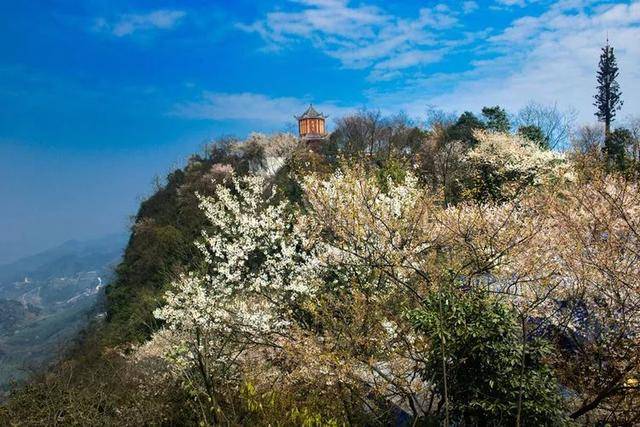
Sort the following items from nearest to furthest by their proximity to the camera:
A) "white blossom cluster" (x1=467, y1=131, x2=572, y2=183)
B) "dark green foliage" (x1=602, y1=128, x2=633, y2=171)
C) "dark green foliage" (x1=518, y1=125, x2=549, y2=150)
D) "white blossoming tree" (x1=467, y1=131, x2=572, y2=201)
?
"white blossoming tree" (x1=467, y1=131, x2=572, y2=201)
"white blossom cluster" (x1=467, y1=131, x2=572, y2=183)
"dark green foliage" (x1=602, y1=128, x2=633, y2=171)
"dark green foliage" (x1=518, y1=125, x2=549, y2=150)

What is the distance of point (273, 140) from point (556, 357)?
132 ft

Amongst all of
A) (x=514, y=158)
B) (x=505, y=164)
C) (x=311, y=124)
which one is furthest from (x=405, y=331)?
(x=311, y=124)

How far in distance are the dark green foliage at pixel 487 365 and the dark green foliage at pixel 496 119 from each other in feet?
102

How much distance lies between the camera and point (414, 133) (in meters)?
39.5

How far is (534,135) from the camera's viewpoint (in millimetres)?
34344

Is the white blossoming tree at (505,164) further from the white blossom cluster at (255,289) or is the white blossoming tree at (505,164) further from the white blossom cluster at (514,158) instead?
the white blossom cluster at (255,289)

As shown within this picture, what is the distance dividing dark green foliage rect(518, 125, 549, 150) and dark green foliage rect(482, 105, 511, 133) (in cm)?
134

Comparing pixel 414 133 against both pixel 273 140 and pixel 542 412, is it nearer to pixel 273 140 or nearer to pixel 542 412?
pixel 273 140

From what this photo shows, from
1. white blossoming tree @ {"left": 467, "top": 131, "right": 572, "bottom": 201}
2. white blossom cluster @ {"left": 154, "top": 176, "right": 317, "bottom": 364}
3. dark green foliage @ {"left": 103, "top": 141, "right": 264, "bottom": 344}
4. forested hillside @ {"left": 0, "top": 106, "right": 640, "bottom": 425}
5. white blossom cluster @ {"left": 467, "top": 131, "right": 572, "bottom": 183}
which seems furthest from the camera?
dark green foliage @ {"left": 103, "top": 141, "right": 264, "bottom": 344}

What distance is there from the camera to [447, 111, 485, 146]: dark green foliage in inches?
1364

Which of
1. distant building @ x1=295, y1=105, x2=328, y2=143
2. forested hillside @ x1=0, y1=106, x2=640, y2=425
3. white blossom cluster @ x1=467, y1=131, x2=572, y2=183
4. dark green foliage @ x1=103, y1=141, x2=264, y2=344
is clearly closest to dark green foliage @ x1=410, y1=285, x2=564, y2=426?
forested hillside @ x1=0, y1=106, x2=640, y2=425

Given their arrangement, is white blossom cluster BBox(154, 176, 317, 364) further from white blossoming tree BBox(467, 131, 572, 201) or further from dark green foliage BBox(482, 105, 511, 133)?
dark green foliage BBox(482, 105, 511, 133)

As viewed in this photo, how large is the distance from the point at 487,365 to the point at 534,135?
31.3 metres

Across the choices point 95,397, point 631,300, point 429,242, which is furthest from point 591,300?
point 95,397
